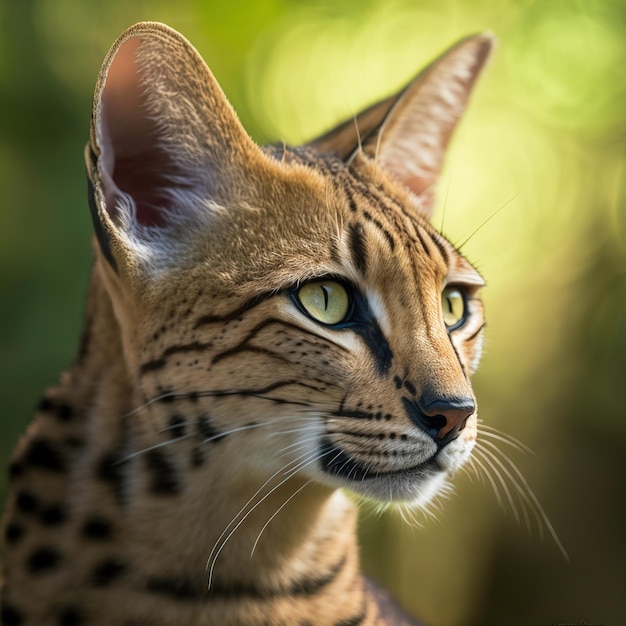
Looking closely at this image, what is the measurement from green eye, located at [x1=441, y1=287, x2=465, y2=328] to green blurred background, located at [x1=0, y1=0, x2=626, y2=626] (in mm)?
1315

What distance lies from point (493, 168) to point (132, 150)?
2427mm

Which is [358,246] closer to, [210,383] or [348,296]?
[348,296]

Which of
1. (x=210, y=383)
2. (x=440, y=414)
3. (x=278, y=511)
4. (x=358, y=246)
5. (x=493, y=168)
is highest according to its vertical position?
(x=493, y=168)

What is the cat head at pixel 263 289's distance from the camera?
1684mm

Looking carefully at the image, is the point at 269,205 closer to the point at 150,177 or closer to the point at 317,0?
the point at 150,177

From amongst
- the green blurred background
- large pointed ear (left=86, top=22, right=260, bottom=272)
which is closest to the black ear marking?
large pointed ear (left=86, top=22, right=260, bottom=272)

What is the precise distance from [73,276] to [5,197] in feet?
1.65

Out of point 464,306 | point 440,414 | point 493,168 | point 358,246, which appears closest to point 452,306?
point 464,306

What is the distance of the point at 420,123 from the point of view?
2.36 metres

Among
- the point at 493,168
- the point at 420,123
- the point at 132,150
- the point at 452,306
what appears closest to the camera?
the point at 132,150

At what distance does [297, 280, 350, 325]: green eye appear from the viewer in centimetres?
177

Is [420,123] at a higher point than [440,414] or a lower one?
higher

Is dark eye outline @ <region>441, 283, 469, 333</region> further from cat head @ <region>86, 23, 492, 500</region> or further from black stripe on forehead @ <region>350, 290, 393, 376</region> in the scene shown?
black stripe on forehead @ <region>350, 290, 393, 376</region>

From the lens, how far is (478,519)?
5.47 m
